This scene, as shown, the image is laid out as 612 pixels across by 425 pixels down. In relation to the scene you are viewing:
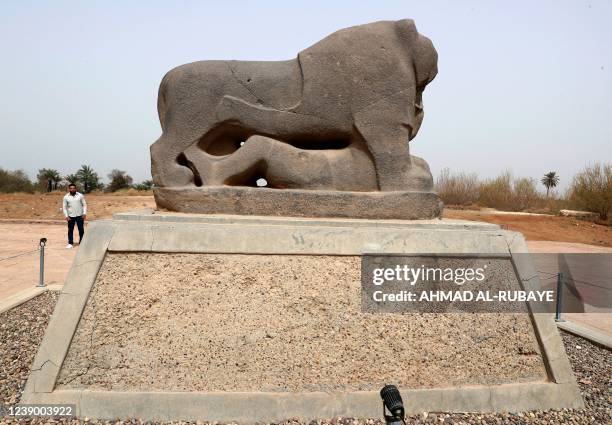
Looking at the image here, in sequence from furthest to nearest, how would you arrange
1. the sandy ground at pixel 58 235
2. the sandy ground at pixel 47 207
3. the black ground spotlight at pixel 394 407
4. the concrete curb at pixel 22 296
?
the sandy ground at pixel 47 207
the sandy ground at pixel 58 235
the concrete curb at pixel 22 296
the black ground spotlight at pixel 394 407

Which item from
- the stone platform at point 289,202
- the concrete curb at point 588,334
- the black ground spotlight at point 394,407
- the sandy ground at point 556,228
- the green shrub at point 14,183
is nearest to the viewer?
the black ground spotlight at point 394,407

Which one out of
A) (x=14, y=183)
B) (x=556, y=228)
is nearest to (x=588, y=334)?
(x=556, y=228)

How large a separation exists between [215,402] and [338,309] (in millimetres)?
909

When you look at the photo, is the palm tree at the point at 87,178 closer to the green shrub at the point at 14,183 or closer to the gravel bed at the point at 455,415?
the green shrub at the point at 14,183

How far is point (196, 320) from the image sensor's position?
268 centimetres

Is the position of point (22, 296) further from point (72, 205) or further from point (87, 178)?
point (87, 178)

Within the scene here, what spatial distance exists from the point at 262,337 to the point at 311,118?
178 cm

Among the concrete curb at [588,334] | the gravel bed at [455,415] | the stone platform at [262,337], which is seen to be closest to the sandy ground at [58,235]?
the concrete curb at [588,334]

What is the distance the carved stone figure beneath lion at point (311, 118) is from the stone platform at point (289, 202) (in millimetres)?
69

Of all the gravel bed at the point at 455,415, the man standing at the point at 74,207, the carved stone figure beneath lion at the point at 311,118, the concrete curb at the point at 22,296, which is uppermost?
the carved stone figure beneath lion at the point at 311,118

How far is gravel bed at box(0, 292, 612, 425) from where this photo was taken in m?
2.63

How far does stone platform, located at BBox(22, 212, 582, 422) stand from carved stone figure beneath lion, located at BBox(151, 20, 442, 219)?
0.68 metres

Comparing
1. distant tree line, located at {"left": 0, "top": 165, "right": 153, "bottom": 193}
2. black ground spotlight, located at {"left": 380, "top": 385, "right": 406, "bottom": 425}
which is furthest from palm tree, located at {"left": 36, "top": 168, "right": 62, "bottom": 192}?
black ground spotlight, located at {"left": 380, "top": 385, "right": 406, "bottom": 425}

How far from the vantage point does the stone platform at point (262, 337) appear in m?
2.59
